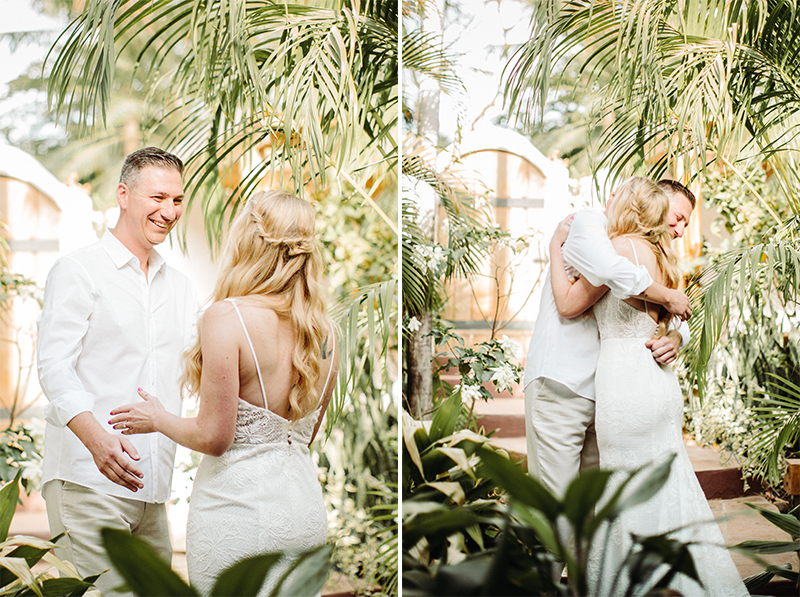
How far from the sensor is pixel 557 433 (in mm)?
1969

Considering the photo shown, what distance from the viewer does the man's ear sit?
78.8 inches

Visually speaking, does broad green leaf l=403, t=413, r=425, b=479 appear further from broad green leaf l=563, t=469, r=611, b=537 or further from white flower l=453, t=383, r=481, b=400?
broad green leaf l=563, t=469, r=611, b=537

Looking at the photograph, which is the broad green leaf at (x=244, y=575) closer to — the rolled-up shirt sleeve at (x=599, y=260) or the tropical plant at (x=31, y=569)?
the tropical plant at (x=31, y=569)

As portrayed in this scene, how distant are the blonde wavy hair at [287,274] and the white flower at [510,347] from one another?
1.97 ft

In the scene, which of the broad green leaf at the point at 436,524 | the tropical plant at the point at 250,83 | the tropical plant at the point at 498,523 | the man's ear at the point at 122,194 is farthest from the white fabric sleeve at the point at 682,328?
the man's ear at the point at 122,194

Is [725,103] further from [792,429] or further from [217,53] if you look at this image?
[217,53]

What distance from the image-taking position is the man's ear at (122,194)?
200 centimetres

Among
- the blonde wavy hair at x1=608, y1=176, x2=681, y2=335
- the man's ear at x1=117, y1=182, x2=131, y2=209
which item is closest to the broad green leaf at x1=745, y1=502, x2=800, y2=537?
the blonde wavy hair at x1=608, y1=176, x2=681, y2=335

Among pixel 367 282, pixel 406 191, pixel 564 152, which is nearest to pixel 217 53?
pixel 406 191

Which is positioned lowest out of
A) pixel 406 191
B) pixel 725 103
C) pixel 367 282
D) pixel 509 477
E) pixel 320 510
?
pixel 320 510

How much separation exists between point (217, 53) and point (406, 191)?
2.52 feet

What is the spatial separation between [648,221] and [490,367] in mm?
686

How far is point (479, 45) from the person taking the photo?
81.1 inches

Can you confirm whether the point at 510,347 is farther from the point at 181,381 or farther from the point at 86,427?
the point at 86,427
